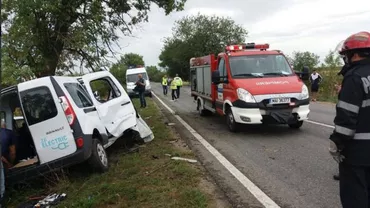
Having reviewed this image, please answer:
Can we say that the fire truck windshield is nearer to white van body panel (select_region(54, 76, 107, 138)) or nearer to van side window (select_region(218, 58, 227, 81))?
Answer: van side window (select_region(218, 58, 227, 81))

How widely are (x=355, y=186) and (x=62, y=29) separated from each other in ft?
31.5

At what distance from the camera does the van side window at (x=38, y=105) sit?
5.76 metres

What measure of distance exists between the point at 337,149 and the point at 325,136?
6.00 m

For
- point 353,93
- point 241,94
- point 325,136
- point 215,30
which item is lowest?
point 325,136

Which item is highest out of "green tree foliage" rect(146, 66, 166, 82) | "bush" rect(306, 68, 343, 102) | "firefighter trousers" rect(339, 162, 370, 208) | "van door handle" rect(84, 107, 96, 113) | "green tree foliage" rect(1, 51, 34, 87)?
"green tree foliage" rect(1, 51, 34, 87)

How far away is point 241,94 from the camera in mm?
9180

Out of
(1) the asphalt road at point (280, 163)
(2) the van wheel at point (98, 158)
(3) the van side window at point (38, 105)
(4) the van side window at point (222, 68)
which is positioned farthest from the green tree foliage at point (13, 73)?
(4) the van side window at point (222, 68)

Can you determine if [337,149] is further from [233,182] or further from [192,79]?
[192,79]

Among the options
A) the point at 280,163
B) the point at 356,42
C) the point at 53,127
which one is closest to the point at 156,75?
the point at 280,163

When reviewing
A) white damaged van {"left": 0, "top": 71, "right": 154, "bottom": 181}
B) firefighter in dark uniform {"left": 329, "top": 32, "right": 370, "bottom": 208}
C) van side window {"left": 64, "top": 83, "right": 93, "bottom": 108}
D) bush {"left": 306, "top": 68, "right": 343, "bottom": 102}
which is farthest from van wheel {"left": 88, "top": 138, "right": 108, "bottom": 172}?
bush {"left": 306, "top": 68, "right": 343, "bottom": 102}

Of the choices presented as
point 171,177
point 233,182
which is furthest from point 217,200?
point 171,177

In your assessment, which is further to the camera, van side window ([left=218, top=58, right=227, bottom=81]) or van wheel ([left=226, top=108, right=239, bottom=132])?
van side window ([left=218, top=58, right=227, bottom=81])

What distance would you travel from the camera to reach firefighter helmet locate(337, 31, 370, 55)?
9.95ft

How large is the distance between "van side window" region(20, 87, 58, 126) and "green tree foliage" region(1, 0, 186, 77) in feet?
10.3
